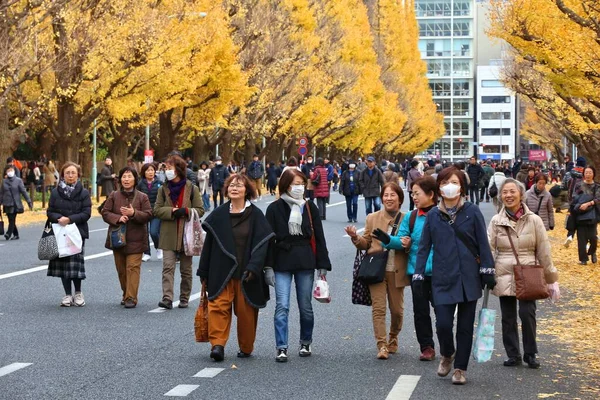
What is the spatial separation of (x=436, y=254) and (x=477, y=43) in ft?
545

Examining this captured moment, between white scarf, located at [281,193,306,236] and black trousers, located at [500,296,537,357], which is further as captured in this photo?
white scarf, located at [281,193,306,236]

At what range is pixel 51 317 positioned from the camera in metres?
11.4

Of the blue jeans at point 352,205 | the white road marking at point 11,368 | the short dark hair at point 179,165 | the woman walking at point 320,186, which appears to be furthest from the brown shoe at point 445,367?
the woman walking at point 320,186

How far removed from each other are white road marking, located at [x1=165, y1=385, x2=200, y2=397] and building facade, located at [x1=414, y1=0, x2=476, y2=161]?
15965cm

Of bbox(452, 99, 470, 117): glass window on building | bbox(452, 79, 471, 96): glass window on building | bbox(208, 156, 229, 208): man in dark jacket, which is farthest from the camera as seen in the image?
bbox(452, 99, 470, 117): glass window on building

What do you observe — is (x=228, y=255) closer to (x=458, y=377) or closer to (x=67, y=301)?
(x=458, y=377)

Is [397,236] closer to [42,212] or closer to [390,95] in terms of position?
[42,212]

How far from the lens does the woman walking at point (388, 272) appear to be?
29.9 feet

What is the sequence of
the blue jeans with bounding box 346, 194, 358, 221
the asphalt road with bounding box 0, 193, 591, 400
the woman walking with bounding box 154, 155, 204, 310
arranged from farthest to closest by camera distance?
the blue jeans with bounding box 346, 194, 358, 221, the woman walking with bounding box 154, 155, 204, 310, the asphalt road with bounding box 0, 193, 591, 400

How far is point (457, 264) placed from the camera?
805 centimetres

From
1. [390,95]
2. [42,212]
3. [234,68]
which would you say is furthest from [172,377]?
[390,95]

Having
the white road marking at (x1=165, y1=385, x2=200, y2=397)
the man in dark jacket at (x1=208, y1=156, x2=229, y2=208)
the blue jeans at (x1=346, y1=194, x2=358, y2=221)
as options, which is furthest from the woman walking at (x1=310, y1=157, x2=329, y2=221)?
the white road marking at (x1=165, y1=385, x2=200, y2=397)

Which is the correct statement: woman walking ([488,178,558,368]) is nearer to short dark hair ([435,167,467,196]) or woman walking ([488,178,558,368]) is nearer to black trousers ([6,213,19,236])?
short dark hair ([435,167,467,196])

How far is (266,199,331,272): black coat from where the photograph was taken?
9.06 metres
